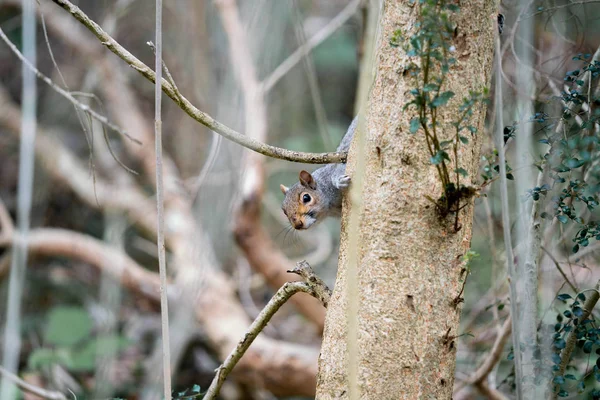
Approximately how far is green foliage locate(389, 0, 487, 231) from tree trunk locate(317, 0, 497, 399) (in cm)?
2

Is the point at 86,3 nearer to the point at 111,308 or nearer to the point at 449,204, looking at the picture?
the point at 111,308

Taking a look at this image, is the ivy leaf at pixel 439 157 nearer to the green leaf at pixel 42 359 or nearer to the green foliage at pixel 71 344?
the green foliage at pixel 71 344

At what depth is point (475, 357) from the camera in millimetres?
3488

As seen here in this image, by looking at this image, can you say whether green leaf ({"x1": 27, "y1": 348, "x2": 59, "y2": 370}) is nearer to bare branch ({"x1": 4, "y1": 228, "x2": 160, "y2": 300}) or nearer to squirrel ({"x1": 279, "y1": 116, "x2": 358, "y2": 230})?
bare branch ({"x1": 4, "y1": 228, "x2": 160, "y2": 300})

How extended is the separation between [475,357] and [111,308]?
6.79ft

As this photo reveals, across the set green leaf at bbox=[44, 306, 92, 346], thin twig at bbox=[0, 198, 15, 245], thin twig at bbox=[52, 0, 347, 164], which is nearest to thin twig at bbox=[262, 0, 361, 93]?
green leaf at bbox=[44, 306, 92, 346]

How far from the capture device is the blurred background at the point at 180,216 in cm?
378

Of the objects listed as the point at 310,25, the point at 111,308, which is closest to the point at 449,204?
the point at 111,308

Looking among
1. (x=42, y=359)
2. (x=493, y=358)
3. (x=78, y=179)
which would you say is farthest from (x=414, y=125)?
(x=78, y=179)

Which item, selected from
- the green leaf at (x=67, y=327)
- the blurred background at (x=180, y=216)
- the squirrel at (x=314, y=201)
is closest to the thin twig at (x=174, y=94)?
the squirrel at (x=314, y=201)

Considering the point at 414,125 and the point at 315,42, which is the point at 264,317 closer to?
the point at 414,125

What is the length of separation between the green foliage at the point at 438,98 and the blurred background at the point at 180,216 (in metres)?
1.39

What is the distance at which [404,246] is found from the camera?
145cm

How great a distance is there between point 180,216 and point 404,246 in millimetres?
3641
